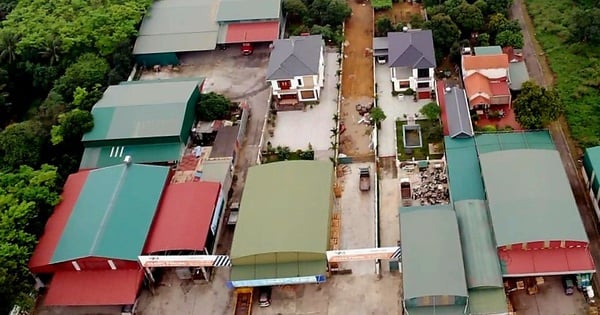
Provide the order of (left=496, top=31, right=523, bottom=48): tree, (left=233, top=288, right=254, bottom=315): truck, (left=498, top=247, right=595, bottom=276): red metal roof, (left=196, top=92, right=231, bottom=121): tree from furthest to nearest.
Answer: (left=496, top=31, right=523, bottom=48): tree → (left=196, top=92, right=231, bottom=121): tree → (left=233, top=288, right=254, bottom=315): truck → (left=498, top=247, right=595, bottom=276): red metal roof

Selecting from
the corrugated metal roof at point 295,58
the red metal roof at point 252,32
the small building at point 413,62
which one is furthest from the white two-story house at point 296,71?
the small building at point 413,62

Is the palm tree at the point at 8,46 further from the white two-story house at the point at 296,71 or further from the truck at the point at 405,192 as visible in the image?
the truck at the point at 405,192

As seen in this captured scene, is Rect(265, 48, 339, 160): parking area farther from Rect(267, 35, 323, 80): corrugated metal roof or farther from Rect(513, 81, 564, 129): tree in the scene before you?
Rect(513, 81, 564, 129): tree

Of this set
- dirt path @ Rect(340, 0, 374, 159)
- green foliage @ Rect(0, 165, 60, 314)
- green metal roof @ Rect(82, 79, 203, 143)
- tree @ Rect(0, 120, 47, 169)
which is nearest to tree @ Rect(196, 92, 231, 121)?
green metal roof @ Rect(82, 79, 203, 143)

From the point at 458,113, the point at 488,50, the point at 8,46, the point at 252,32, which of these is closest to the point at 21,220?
the point at 8,46

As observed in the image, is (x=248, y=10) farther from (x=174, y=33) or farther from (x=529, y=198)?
(x=529, y=198)

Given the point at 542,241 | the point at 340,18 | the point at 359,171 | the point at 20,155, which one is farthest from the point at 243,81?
the point at 542,241

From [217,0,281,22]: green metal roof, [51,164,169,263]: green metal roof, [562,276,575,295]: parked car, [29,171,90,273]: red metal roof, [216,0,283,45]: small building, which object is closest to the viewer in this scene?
[562,276,575,295]: parked car
